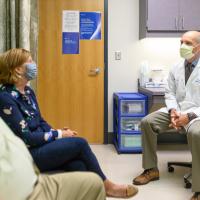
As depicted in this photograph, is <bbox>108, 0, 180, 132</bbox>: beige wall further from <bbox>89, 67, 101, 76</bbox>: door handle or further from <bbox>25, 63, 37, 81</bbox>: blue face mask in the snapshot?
<bbox>25, 63, 37, 81</bbox>: blue face mask

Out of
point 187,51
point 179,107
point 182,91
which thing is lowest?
point 179,107

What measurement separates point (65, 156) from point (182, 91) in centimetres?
141

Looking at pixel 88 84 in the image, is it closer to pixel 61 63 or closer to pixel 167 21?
pixel 61 63

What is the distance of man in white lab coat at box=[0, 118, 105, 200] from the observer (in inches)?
52.9

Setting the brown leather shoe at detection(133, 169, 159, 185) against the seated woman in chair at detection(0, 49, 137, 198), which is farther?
the brown leather shoe at detection(133, 169, 159, 185)

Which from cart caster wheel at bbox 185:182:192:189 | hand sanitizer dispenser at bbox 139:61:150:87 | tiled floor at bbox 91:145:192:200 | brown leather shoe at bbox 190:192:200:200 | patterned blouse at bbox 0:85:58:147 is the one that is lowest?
tiled floor at bbox 91:145:192:200

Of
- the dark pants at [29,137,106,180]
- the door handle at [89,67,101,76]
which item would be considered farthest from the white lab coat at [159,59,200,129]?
the door handle at [89,67,101,76]

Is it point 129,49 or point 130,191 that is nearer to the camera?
point 130,191

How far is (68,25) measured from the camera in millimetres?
4102

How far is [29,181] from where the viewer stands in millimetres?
1438

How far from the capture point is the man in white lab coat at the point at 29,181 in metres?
1.34

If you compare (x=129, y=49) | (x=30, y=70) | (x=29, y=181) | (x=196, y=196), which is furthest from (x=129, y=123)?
(x=29, y=181)

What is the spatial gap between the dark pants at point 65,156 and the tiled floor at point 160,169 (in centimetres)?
69

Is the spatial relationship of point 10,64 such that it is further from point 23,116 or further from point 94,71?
point 94,71
